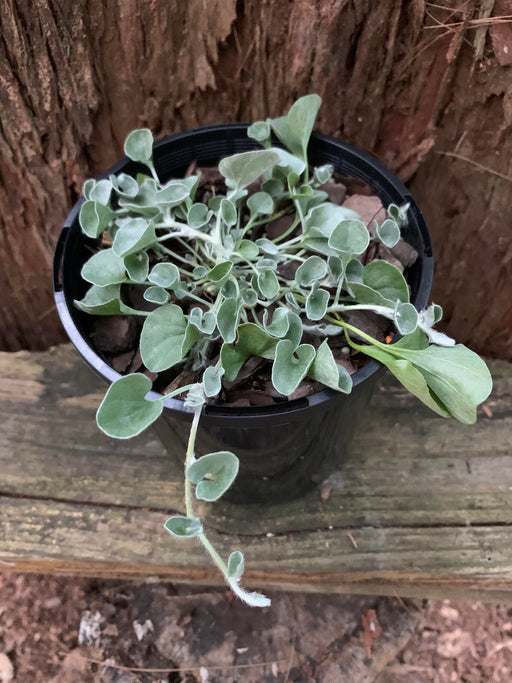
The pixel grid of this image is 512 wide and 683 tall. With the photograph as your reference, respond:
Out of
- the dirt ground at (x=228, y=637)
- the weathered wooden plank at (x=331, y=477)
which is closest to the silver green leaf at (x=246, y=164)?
the weathered wooden plank at (x=331, y=477)

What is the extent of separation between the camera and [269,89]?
3.37ft

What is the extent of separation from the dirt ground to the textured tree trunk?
716 mm

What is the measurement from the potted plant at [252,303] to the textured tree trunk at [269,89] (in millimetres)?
112

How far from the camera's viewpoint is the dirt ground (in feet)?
3.96

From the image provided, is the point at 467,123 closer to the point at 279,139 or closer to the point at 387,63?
the point at 387,63

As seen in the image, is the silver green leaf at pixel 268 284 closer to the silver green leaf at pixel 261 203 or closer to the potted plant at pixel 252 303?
the potted plant at pixel 252 303

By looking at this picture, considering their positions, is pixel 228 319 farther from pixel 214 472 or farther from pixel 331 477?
pixel 331 477

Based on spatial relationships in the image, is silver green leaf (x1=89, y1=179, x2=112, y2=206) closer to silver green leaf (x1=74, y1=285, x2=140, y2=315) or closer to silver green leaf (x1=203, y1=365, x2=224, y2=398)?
silver green leaf (x1=74, y1=285, x2=140, y2=315)

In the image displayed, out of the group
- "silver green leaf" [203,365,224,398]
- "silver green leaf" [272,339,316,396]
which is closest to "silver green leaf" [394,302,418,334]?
"silver green leaf" [272,339,316,396]

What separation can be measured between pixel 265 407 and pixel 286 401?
0.03 meters

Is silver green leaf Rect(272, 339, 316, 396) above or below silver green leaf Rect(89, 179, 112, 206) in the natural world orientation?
below

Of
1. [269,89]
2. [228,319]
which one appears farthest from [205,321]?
[269,89]

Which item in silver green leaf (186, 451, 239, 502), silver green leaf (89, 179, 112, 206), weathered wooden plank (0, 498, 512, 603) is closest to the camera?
silver green leaf (186, 451, 239, 502)

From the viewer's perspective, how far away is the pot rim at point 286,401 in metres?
0.75
